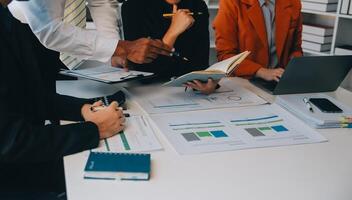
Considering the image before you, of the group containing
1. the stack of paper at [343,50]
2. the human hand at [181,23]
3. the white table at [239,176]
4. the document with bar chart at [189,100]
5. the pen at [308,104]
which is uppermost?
the human hand at [181,23]

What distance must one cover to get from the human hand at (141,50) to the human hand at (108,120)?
29 centimetres

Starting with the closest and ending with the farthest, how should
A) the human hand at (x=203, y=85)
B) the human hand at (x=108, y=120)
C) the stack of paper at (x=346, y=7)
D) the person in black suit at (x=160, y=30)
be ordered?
the human hand at (x=108, y=120)
the human hand at (x=203, y=85)
the person in black suit at (x=160, y=30)
the stack of paper at (x=346, y=7)

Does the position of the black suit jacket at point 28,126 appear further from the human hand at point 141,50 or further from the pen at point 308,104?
the pen at point 308,104

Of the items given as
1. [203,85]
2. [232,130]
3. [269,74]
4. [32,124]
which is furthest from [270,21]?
[32,124]

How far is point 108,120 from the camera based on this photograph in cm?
108

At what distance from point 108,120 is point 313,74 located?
31.2 inches

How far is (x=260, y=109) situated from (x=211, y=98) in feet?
0.63

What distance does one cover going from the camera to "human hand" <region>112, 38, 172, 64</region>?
1.37 metres

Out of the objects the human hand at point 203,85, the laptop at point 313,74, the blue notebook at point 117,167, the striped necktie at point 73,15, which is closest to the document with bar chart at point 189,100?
the human hand at point 203,85

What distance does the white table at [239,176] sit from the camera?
2.67 ft

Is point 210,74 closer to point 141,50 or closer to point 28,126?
point 141,50

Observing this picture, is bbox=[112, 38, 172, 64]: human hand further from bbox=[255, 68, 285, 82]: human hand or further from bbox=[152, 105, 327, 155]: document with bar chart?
bbox=[255, 68, 285, 82]: human hand

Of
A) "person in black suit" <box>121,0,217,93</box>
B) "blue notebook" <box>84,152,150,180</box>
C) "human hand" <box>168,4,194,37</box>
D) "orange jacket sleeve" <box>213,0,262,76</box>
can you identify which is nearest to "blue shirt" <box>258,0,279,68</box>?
"orange jacket sleeve" <box>213,0,262,76</box>

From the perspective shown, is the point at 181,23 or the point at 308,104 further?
the point at 181,23
